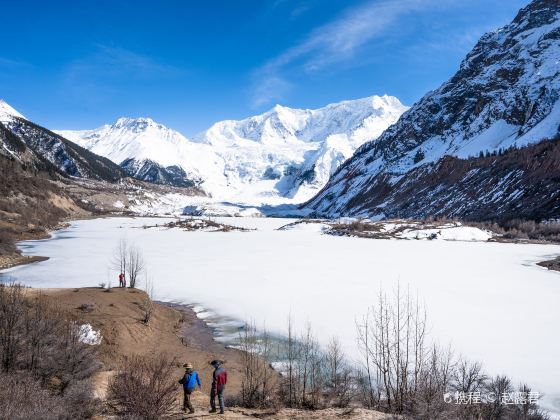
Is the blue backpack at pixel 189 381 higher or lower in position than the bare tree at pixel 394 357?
higher

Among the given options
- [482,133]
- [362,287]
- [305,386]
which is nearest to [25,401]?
[305,386]

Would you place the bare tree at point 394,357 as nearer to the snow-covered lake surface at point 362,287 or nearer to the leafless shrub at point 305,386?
the snow-covered lake surface at point 362,287

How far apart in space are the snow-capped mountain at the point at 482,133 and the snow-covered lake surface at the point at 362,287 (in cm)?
6689

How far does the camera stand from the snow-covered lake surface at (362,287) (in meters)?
20.4

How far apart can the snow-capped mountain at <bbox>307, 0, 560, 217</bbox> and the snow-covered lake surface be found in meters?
66.9

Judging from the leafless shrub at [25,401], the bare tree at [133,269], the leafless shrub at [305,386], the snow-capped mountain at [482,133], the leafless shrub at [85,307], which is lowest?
the leafless shrub at [305,386]

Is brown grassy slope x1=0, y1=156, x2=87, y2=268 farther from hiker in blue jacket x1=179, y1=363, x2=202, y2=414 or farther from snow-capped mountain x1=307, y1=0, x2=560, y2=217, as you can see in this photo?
snow-capped mountain x1=307, y1=0, x2=560, y2=217

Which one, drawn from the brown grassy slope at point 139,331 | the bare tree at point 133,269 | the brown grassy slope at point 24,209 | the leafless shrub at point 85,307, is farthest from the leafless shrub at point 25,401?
the brown grassy slope at point 24,209

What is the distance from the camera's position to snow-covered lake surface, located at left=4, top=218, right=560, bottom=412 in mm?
20438

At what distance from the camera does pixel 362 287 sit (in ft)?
110

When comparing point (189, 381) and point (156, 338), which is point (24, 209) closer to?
point (156, 338)

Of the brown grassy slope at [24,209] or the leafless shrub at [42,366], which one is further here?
the brown grassy slope at [24,209]

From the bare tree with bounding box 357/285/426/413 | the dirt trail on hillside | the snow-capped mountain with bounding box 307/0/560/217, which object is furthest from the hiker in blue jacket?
the snow-capped mountain with bounding box 307/0/560/217

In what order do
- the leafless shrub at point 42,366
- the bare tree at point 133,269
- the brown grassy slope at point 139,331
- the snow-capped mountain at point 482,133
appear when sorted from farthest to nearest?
the snow-capped mountain at point 482,133 < the bare tree at point 133,269 < the brown grassy slope at point 139,331 < the leafless shrub at point 42,366
